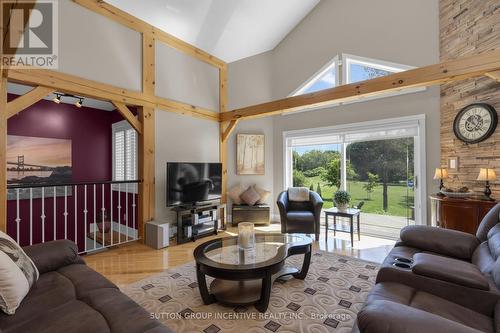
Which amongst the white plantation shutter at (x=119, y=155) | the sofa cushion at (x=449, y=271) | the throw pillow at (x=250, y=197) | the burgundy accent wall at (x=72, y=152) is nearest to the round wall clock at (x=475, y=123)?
the sofa cushion at (x=449, y=271)

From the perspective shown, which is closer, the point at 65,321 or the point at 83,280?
the point at 65,321

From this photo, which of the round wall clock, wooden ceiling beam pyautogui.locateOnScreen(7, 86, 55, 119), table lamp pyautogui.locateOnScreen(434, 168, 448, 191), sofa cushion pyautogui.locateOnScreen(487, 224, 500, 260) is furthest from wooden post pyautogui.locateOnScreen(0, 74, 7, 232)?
the round wall clock

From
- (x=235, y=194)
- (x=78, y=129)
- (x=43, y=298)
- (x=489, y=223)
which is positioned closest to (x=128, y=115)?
(x=78, y=129)

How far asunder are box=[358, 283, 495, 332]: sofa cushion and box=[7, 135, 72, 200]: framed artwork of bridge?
5016 millimetres

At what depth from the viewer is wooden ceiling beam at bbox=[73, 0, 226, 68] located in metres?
3.40

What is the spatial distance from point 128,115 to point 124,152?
5.81ft

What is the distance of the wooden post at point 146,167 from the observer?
13.0ft

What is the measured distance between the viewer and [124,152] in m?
5.28

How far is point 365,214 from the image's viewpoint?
15.2ft

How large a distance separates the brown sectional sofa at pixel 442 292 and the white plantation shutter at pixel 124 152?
15.7ft

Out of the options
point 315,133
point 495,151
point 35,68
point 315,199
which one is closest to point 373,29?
point 315,133

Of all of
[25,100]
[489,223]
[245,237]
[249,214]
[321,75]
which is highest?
[321,75]

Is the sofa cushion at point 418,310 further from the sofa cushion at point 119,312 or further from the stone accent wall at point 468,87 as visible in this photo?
the stone accent wall at point 468,87

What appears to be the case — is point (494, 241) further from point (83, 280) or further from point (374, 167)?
point (83, 280)
